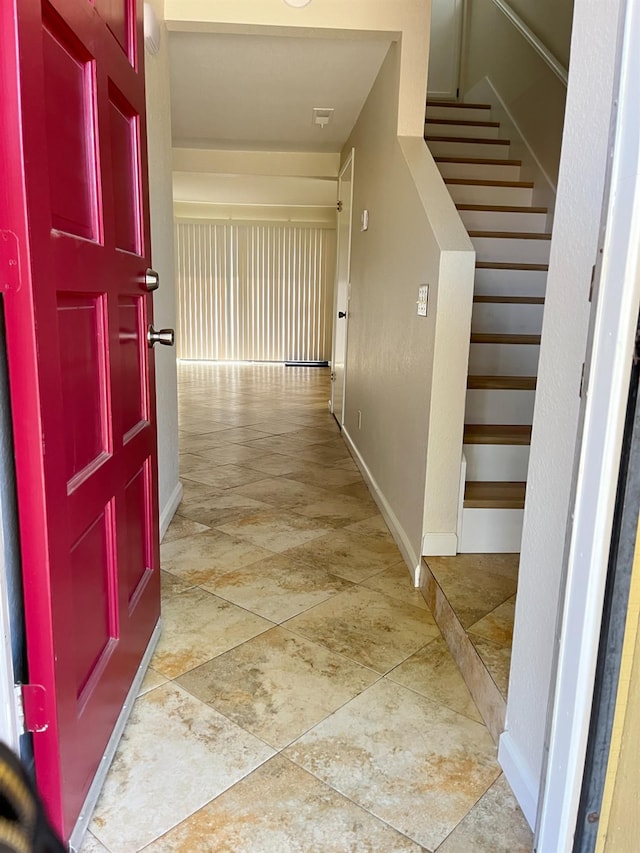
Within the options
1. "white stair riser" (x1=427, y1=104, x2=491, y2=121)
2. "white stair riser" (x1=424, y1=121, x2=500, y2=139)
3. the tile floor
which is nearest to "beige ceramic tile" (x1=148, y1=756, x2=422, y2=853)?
the tile floor

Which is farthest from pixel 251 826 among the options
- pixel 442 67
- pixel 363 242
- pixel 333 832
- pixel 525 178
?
pixel 442 67

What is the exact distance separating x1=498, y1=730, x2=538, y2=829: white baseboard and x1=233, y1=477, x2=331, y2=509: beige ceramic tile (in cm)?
188

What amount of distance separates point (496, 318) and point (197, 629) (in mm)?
2041

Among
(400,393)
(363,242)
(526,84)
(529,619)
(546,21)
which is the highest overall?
(546,21)

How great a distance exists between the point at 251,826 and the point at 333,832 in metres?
0.17

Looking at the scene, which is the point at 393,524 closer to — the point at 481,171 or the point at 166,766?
the point at 166,766

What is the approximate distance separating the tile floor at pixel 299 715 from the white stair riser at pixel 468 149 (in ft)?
8.77

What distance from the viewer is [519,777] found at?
128 centimetres

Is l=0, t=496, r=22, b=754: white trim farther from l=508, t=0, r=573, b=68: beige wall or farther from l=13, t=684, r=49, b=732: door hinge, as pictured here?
l=508, t=0, r=573, b=68: beige wall

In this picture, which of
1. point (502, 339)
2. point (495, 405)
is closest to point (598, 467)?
point (495, 405)

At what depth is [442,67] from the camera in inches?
209

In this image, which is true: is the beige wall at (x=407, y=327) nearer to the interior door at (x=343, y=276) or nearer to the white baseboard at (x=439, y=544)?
the white baseboard at (x=439, y=544)

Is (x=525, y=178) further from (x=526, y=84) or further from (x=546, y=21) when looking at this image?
(x=546, y=21)

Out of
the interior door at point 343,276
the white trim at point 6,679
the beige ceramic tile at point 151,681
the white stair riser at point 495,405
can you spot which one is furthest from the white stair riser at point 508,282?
the white trim at point 6,679
